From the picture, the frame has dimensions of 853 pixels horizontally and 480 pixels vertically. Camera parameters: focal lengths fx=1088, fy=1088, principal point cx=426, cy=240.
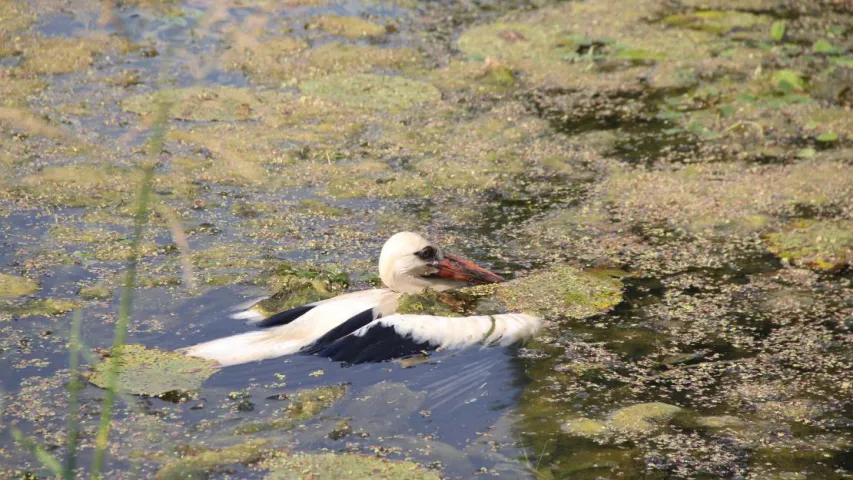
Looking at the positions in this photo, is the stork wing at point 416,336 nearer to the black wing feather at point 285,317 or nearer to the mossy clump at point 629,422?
the black wing feather at point 285,317

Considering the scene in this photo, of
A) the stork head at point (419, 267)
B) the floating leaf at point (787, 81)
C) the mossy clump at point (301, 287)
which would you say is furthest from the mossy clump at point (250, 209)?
the floating leaf at point (787, 81)

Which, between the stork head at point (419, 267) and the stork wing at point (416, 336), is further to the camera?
the stork head at point (419, 267)

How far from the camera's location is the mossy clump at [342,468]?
340 centimetres

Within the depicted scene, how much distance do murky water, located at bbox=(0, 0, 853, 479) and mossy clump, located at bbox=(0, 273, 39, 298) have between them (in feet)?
0.05

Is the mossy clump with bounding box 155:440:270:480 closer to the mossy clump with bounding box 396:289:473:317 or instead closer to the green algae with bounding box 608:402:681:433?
the mossy clump with bounding box 396:289:473:317

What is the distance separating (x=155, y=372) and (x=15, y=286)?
1.08 m

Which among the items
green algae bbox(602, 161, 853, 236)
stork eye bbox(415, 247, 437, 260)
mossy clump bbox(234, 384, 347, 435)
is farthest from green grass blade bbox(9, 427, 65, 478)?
green algae bbox(602, 161, 853, 236)

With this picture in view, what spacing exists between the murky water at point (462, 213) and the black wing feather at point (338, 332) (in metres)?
0.06

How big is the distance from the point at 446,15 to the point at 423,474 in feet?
20.7

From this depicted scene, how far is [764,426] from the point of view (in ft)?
12.4

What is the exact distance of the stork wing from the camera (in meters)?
4.24

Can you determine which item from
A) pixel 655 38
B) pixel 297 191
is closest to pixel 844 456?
pixel 297 191

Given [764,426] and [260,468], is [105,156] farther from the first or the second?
[764,426]

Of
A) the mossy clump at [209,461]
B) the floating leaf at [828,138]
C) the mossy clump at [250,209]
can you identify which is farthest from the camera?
the floating leaf at [828,138]
